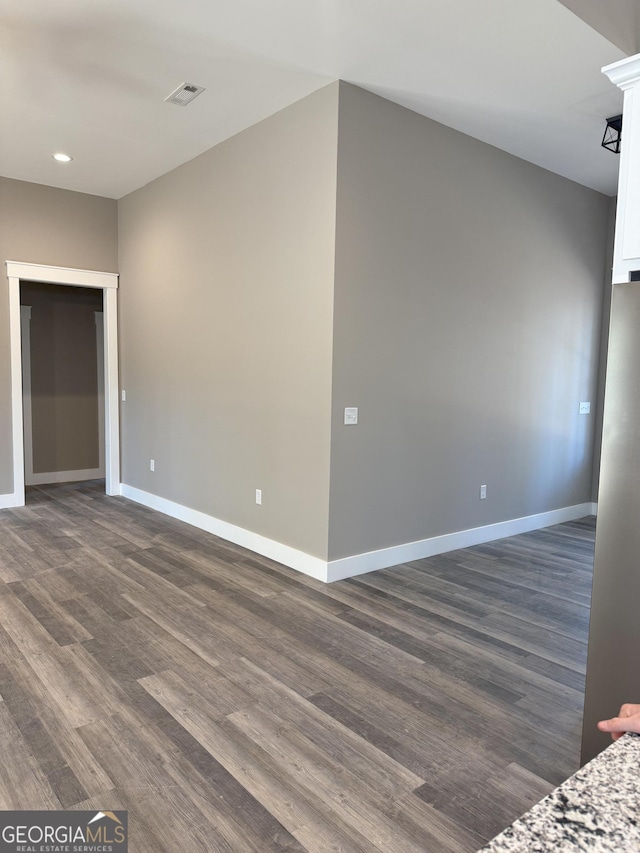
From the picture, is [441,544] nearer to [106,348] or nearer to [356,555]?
[356,555]

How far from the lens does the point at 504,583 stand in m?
3.89

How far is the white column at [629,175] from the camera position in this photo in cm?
165

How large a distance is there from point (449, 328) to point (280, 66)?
2062 mm

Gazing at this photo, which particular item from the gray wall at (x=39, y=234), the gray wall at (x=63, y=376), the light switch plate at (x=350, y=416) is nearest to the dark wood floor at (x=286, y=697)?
the light switch plate at (x=350, y=416)

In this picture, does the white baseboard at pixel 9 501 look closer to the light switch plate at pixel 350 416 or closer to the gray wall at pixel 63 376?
the gray wall at pixel 63 376

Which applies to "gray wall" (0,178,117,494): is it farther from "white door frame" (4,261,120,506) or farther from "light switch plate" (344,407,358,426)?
"light switch plate" (344,407,358,426)

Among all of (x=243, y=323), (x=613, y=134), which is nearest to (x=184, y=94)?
(x=243, y=323)

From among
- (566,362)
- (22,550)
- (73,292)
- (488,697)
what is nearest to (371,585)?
(488,697)

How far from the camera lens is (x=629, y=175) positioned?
1.67 m

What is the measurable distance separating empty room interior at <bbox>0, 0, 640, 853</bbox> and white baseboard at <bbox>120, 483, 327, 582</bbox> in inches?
1.2

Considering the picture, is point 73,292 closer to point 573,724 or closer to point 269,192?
point 269,192

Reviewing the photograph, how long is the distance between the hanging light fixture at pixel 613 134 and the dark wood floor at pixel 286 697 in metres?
Answer: 3.12

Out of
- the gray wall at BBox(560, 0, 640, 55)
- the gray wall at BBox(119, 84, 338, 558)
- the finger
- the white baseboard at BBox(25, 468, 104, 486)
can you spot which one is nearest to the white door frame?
the gray wall at BBox(119, 84, 338, 558)

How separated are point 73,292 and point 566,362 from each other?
5.82m
